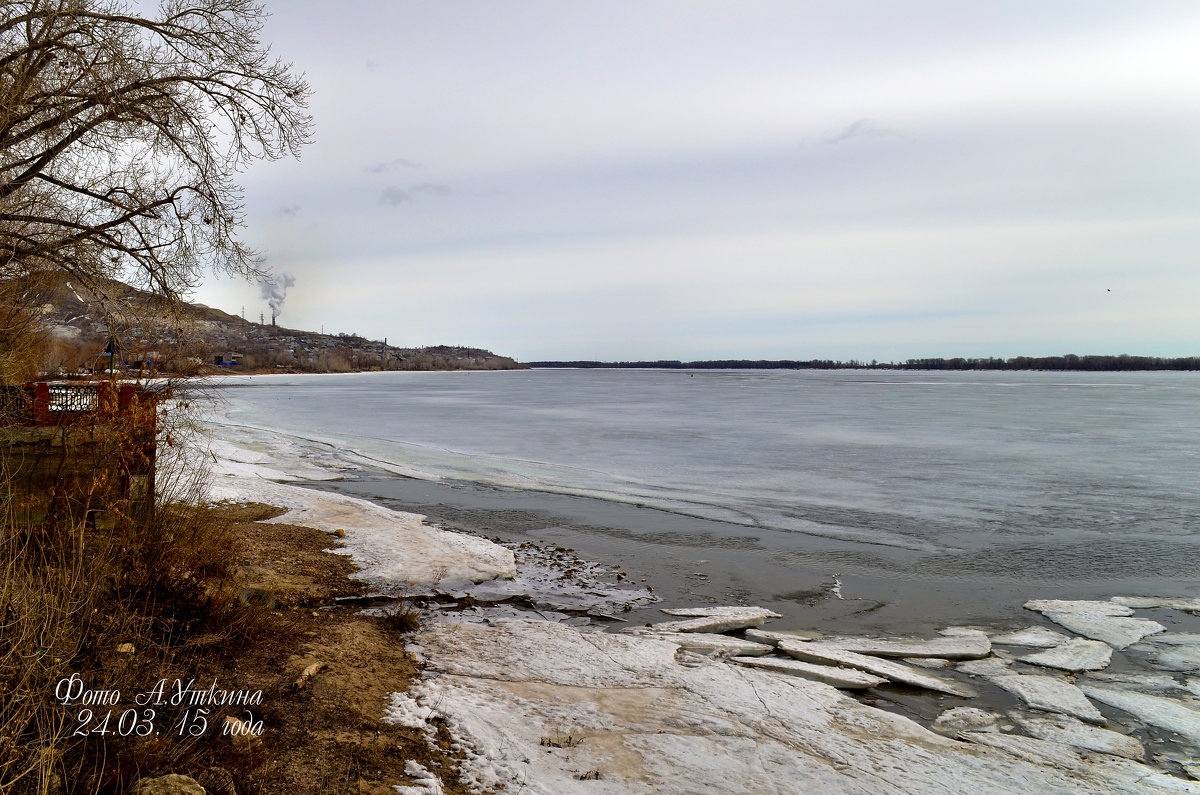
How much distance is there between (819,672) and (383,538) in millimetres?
6300

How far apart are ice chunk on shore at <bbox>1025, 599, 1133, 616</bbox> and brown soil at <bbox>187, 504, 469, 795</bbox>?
7270mm

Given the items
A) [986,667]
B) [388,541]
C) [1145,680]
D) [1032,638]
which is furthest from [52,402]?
[1145,680]

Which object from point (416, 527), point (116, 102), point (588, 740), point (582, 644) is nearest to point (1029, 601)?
point (582, 644)

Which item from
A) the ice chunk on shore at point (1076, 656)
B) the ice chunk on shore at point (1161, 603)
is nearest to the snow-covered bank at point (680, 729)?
the ice chunk on shore at point (1076, 656)

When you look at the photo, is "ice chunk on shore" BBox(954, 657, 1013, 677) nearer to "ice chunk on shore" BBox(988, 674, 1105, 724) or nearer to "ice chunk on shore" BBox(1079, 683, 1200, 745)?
"ice chunk on shore" BBox(988, 674, 1105, 724)

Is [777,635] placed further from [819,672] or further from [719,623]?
[819,672]

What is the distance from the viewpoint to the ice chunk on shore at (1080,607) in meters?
8.36

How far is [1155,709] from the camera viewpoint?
19.3 ft

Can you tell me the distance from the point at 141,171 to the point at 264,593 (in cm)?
662

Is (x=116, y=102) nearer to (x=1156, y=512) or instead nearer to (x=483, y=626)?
(x=483, y=626)

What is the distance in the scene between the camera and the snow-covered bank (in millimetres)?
4520

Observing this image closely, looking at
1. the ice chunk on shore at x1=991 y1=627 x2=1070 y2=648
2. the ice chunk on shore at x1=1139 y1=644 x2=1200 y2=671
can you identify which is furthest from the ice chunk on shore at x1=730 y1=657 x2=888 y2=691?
the ice chunk on shore at x1=1139 y1=644 x2=1200 y2=671

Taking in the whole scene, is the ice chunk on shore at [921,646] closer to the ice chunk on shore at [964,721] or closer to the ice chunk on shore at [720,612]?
the ice chunk on shore at [720,612]

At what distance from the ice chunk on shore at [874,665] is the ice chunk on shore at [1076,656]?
120 centimetres
